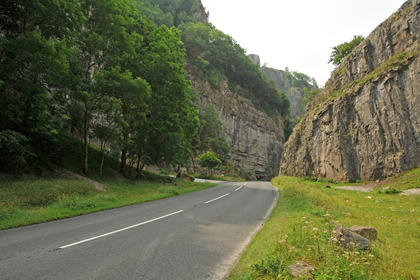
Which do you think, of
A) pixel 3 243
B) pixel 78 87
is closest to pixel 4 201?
pixel 3 243

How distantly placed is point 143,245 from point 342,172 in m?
32.5

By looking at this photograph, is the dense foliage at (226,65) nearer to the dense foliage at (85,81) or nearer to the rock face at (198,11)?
the rock face at (198,11)

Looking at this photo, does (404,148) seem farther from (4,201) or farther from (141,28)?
(4,201)

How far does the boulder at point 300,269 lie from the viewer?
3.93m

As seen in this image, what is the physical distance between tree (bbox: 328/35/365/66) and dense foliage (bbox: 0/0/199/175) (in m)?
47.0

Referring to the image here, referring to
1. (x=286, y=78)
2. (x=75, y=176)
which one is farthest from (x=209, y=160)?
(x=286, y=78)

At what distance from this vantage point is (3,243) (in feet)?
19.5

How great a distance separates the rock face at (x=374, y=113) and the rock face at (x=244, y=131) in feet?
93.7

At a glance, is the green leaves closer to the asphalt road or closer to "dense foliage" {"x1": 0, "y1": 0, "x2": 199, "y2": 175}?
"dense foliage" {"x1": 0, "y1": 0, "x2": 199, "y2": 175}

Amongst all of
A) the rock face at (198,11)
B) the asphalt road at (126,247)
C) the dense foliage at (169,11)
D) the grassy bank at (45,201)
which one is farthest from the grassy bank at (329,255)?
the rock face at (198,11)

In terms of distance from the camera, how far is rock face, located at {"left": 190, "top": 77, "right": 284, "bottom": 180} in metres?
66.7

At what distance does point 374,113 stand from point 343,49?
32.9 metres

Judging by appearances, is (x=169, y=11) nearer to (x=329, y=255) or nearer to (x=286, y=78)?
(x=329, y=255)

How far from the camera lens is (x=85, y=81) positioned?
18.3 m
